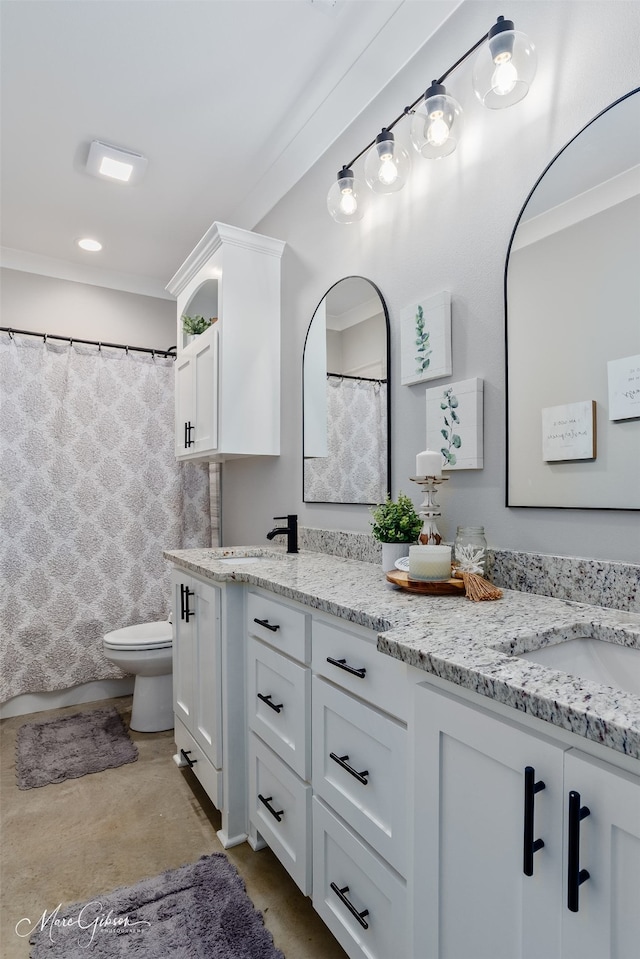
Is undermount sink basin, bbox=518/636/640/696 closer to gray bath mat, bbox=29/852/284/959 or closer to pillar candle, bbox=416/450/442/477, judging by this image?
pillar candle, bbox=416/450/442/477

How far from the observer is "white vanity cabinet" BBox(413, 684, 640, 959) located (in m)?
0.57

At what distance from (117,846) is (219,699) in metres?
0.59

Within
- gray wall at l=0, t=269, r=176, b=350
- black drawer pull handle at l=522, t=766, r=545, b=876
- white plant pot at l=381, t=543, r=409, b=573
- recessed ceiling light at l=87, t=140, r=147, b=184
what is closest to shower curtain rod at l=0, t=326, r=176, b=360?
gray wall at l=0, t=269, r=176, b=350

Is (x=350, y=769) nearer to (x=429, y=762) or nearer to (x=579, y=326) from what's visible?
(x=429, y=762)

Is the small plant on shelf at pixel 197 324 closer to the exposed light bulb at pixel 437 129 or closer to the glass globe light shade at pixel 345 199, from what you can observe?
the glass globe light shade at pixel 345 199

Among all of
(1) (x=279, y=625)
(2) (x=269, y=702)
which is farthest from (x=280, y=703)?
(1) (x=279, y=625)

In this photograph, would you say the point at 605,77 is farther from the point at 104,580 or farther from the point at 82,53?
the point at 104,580

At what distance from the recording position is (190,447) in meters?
2.77

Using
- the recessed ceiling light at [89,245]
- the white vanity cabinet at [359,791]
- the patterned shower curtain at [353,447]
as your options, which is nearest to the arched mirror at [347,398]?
the patterned shower curtain at [353,447]

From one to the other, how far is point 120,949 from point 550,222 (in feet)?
6.76

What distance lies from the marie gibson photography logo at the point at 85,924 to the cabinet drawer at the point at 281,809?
1.24ft

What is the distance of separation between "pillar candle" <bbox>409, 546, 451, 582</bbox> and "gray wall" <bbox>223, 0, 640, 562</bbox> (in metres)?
0.23

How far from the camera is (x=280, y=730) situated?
1.44 m

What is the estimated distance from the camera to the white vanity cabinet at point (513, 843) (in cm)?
57
